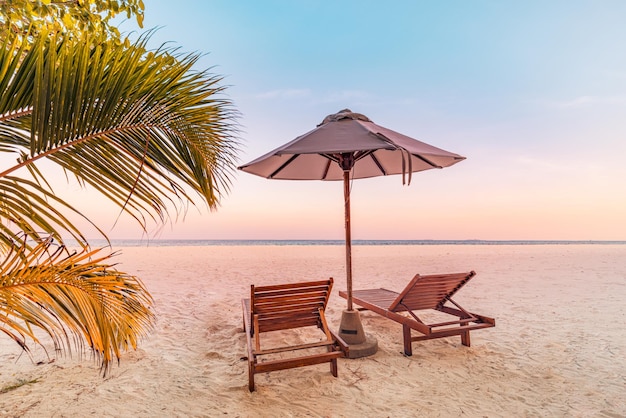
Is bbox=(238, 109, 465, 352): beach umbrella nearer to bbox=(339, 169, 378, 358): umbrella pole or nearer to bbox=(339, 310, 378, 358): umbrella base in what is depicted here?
bbox=(339, 169, 378, 358): umbrella pole

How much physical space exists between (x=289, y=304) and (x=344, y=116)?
224 cm

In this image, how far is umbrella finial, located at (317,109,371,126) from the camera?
3.66 m

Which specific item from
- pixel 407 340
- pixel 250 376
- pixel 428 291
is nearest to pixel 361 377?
pixel 407 340

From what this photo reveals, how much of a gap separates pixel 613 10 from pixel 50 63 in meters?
10.6

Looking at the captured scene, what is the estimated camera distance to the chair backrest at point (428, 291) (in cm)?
379

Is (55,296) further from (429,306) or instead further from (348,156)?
(429,306)

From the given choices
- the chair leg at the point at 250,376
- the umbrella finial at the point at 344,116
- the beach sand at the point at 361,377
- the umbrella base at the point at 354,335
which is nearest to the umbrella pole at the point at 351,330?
the umbrella base at the point at 354,335

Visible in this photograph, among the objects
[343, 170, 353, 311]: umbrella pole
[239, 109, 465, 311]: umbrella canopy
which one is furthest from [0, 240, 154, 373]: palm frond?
[343, 170, 353, 311]: umbrella pole

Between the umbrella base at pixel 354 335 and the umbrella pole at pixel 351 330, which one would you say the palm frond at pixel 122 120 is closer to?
the umbrella pole at pixel 351 330

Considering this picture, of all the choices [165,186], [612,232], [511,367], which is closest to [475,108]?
[511,367]

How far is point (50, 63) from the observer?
141cm

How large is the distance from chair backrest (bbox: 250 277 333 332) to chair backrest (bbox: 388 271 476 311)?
1062 mm

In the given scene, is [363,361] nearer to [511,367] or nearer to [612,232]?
[511,367]

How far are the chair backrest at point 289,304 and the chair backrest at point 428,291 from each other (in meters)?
1.06
